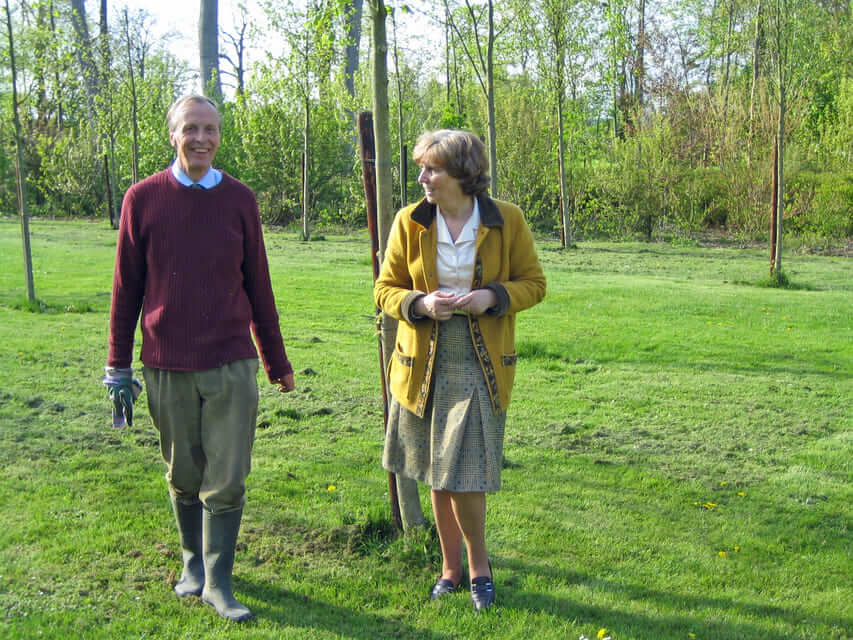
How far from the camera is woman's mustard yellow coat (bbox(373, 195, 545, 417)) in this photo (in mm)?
3367

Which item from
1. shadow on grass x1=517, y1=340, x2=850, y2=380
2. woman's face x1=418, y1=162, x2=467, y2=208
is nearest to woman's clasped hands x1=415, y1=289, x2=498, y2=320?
woman's face x1=418, y1=162, x2=467, y2=208

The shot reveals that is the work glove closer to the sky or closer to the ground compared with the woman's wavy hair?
closer to the ground

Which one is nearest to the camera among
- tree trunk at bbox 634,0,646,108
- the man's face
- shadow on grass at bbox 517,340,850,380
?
the man's face

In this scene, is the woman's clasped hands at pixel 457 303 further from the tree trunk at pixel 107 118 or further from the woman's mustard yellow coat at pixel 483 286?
the tree trunk at pixel 107 118

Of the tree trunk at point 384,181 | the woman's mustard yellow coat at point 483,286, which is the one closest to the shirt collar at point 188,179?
the woman's mustard yellow coat at point 483,286

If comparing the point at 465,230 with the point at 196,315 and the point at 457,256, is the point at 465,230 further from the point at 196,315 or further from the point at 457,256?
the point at 196,315

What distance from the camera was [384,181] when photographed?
161 inches

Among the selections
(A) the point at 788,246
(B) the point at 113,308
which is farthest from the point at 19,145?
(A) the point at 788,246

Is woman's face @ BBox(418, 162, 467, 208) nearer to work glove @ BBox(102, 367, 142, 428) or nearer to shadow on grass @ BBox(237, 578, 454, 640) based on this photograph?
work glove @ BBox(102, 367, 142, 428)

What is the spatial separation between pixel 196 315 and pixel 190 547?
3.52 feet

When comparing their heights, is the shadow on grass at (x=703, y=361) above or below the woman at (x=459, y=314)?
below

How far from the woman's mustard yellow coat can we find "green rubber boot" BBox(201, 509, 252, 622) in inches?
34.3

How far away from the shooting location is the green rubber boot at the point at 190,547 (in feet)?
11.8

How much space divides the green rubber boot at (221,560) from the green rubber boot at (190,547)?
0.11 m
